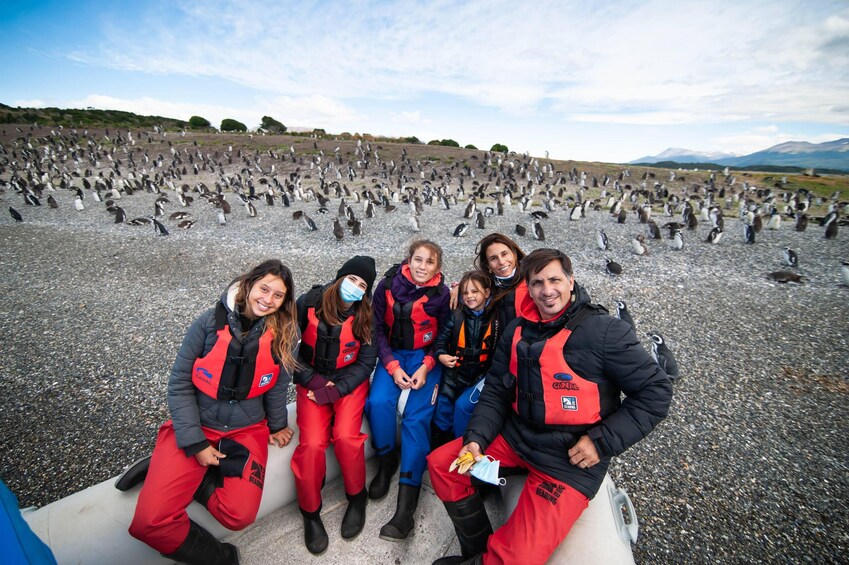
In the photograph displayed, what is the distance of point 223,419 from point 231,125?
58.8 metres

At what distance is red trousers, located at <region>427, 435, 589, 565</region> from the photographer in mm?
2020

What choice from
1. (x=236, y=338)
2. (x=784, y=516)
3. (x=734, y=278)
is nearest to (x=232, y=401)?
(x=236, y=338)

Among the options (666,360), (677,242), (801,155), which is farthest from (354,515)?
(801,155)

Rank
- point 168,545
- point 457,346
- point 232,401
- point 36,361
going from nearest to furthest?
point 168,545
point 232,401
point 457,346
point 36,361

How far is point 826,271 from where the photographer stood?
9.23m

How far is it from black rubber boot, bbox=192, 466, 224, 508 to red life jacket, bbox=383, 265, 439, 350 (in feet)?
5.54

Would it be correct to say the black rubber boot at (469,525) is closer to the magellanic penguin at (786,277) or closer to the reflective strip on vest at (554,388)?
the reflective strip on vest at (554,388)

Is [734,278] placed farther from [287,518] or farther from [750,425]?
[287,518]

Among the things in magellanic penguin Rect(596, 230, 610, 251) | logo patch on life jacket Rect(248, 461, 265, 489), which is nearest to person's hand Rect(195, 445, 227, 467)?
logo patch on life jacket Rect(248, 461, 265, 489)

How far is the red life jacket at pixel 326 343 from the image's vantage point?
3.01 metres

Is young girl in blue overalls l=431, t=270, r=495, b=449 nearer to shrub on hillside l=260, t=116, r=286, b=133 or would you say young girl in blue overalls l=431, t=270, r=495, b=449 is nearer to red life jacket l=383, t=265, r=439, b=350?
red life jacket l=383, t=265, r=439, b=350

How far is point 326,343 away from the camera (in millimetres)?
3006

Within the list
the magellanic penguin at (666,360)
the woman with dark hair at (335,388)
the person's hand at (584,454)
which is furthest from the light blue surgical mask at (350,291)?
the magellanic penguin at (666,360)

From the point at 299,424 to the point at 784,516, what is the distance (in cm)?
433
